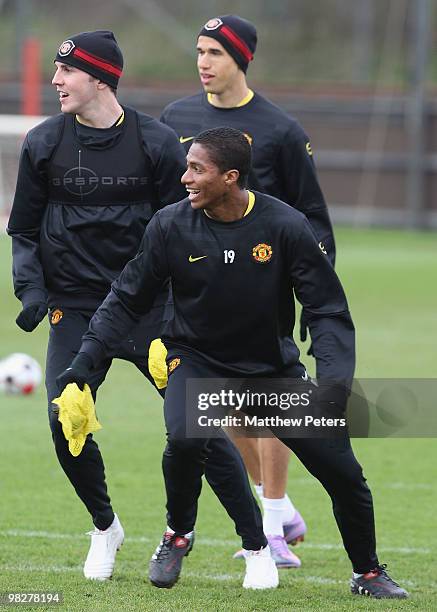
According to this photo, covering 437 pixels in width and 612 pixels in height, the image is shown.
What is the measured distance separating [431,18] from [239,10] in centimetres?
521

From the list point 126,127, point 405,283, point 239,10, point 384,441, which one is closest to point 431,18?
point 239,10

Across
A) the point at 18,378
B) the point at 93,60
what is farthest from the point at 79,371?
the point at 18,378

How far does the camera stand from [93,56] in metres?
6.15

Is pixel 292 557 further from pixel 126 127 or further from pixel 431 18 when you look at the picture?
pixel 431 18

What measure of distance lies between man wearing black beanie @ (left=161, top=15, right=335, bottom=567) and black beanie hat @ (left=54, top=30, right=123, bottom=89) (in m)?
0.81

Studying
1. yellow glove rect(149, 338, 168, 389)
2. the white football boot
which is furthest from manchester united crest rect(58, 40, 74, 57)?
the white football boot

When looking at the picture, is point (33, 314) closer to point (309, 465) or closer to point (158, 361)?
point (158, 361)

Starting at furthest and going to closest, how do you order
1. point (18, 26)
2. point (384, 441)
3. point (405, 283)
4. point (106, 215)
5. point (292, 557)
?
point (18, 26) < point (405, 283) < point (384, 441) < point (292, 557) < point (106, 215)

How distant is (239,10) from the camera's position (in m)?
37.6

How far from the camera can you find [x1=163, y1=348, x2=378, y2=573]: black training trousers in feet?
17.9

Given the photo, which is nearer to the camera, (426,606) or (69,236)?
(426,606)

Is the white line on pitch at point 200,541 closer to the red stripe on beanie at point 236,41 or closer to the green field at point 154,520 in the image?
the green field at point 154,520

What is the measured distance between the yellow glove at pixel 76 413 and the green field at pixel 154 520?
66 centimetres

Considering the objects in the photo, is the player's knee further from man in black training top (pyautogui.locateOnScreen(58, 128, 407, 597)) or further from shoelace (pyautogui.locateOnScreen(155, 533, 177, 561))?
shoelace (pyautogui.locateOnScreen(155, 533, 177, 561))
